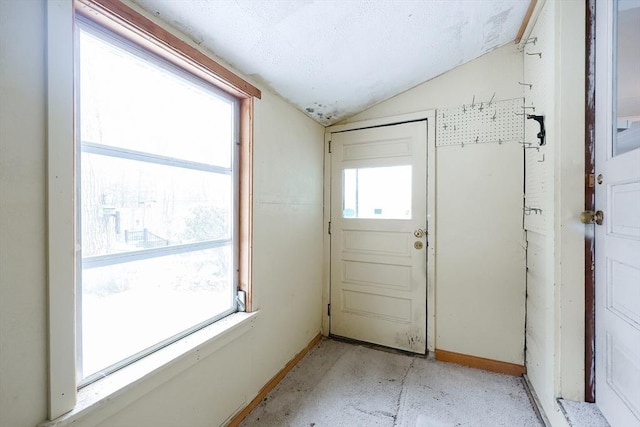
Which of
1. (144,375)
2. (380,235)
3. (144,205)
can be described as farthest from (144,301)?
(380,235)

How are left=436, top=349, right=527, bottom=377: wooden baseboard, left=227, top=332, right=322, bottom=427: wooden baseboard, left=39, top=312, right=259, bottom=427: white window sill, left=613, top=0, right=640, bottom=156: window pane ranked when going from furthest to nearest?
left=436, top=349, right=527, bottom=377: wooden baseboard, left=227, top=332, right=322, bottom=427: wooden baseboard, left=613, top=0, right=640, bottom=156: window pane, left=39, top=312, right=259, bottom=427: white window sill

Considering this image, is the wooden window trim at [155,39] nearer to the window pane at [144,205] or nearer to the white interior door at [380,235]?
the window pane at [144,205]

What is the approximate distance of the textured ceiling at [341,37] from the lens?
4.25 ft

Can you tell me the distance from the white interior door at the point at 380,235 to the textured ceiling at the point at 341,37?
0.47m

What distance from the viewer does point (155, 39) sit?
1.17m

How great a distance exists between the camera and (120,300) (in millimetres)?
1153

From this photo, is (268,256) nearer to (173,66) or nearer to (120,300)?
(120,300)

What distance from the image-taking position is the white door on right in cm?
104

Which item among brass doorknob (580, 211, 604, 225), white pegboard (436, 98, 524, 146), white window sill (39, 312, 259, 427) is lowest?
white window sill (39, 312, 259, 427)

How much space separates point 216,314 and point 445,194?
1.91 m

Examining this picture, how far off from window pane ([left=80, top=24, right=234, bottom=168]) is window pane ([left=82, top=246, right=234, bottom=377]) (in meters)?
0.53

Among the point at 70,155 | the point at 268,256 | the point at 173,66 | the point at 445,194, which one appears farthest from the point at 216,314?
the point at 445,194

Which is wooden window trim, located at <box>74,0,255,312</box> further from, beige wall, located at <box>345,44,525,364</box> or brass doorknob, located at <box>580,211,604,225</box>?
brass doorknob, located at <box>580,211,604,225</box>

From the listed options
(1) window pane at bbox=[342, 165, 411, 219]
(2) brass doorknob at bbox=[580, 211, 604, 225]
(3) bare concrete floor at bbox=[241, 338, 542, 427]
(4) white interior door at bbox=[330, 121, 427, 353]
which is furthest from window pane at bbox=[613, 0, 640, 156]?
(3) bare concrete floor at bbox=[241, 338, 542, 427]
